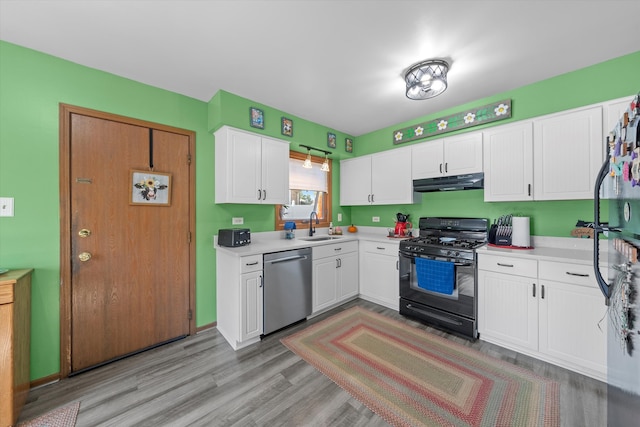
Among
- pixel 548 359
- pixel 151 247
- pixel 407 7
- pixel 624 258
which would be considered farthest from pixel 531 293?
pixel 151 247

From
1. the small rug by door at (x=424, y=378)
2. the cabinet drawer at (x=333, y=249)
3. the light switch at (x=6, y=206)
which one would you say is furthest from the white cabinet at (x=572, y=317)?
the light switch at (x=6, y=206)

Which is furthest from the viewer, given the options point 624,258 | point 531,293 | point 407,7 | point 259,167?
point 259,167

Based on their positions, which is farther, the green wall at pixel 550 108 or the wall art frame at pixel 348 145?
the wall art frame at pixel 348 145

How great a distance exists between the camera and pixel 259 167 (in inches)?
108

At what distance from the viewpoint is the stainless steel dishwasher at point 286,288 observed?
2438mm

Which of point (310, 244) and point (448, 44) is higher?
point (448, 44)

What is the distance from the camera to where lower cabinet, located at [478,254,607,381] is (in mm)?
1804

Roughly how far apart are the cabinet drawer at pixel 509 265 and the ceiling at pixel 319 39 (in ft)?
5.77

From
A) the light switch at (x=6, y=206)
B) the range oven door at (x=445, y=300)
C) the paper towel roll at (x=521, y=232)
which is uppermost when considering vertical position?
the light switch at (x=6, y=206)

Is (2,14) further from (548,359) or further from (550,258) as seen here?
(548,359)

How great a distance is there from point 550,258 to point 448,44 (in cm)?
193

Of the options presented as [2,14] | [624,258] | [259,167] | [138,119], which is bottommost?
[624,258]

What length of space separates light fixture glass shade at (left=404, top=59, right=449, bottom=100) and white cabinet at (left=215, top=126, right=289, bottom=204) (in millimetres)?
1566

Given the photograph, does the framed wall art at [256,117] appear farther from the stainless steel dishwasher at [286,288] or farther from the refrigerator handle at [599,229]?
the refrigerator handle at [599,229]
